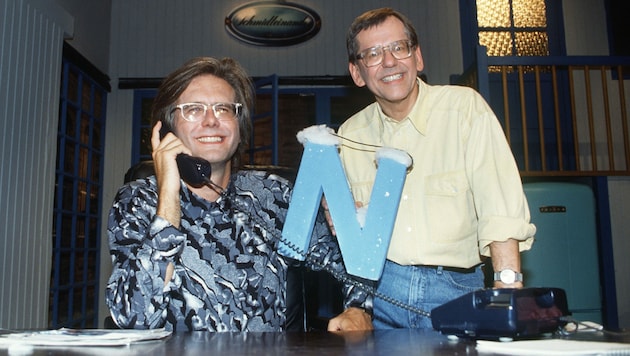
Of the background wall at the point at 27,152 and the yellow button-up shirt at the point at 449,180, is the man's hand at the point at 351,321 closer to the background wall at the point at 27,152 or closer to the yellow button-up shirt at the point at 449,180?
the yellow button-up shirt at the point at 449,180

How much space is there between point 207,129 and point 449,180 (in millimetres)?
719

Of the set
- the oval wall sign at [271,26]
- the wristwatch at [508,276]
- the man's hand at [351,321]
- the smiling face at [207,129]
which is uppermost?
the oval wall sign at [271,26]

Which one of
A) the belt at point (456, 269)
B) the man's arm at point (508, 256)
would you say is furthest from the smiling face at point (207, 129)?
the man's arm at point (508, 256)

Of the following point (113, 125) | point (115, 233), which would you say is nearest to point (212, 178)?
point (115, 233)

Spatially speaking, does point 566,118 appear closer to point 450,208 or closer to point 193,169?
point 450,208

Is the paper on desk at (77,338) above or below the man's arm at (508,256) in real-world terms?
below

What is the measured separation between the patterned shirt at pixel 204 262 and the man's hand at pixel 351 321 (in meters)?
0.07

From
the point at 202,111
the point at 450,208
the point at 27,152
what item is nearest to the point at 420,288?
the point at 450,208

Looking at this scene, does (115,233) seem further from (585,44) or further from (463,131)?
(585,44)

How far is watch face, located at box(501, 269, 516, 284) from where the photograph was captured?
125cm

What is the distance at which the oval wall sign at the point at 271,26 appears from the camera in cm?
516

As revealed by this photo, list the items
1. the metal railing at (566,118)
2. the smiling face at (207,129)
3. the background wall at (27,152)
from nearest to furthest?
the smiling face at (207,129) < the background wall at (27,152) < the metal railing at (566,118)

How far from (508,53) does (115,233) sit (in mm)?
4637

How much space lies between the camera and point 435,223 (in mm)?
1460
